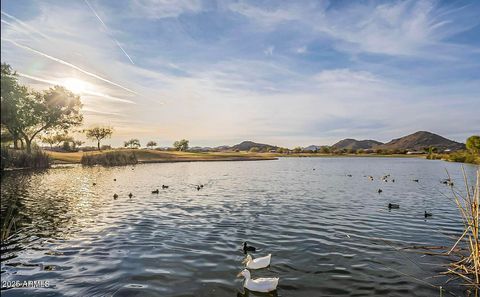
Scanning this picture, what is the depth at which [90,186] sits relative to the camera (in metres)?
34.3

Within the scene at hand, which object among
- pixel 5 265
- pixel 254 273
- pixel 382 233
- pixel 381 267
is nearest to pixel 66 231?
pixel 5 265

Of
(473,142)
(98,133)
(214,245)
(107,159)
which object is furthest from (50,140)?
(473,142)

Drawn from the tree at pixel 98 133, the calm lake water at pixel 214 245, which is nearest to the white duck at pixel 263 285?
the calm lake water at pixel 214 245

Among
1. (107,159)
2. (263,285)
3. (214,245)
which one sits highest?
(107,159)

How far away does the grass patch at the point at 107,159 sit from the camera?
2872 inches

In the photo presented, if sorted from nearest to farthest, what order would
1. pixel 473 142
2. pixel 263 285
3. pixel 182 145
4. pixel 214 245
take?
1. pixel 263 285
2. pixel 214 245
3. pixel 473 142
4. pixel 182 145

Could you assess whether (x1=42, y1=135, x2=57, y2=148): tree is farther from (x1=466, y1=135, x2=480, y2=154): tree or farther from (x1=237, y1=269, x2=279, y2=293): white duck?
(x1=466, y1=135, x2=480, y2=154): tree

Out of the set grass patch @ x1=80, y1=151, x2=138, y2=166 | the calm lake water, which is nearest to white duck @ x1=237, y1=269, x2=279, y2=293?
the calm lake water

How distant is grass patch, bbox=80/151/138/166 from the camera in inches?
2872

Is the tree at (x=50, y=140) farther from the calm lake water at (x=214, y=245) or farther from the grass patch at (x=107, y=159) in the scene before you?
the calm lake water at (x=214, y=245)

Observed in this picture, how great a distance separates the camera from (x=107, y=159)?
248 feet

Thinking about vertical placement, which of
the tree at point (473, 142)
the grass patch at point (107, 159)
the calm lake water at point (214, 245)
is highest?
the tree at point (473, 142)

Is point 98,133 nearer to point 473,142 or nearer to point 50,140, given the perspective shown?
point 50,140

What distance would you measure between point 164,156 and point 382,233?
9540 cm
